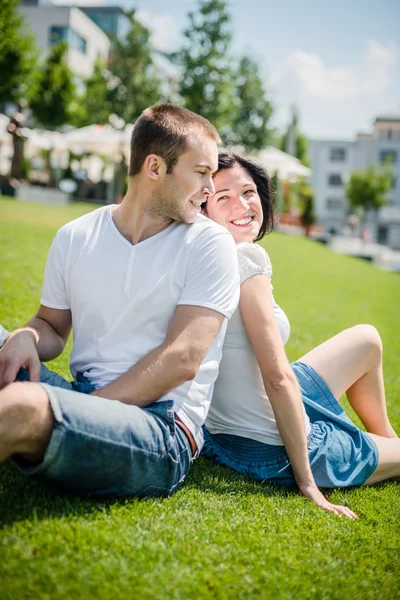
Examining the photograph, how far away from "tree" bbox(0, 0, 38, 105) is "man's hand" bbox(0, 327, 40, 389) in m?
22.3

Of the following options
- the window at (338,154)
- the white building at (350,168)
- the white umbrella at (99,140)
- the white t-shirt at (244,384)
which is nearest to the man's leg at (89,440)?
the white t-shirt at (244,384)

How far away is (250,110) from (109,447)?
1358 inches

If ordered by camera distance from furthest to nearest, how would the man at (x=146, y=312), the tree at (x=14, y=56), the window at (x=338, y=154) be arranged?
1. the window at (x=338, y=154)
2. the tree at (x=14, y=56)
3. the man at (x=146, y=312)

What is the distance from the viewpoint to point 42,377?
8.80ft

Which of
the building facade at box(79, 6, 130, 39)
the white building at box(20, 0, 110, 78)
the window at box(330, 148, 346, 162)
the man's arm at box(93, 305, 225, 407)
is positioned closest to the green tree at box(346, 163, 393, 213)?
the window at box(330, 148, 346, 162)

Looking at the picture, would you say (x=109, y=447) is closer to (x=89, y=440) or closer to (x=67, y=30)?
(x=89, y=440)

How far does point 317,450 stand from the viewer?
311 centimetres

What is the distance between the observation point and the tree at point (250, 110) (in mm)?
34594

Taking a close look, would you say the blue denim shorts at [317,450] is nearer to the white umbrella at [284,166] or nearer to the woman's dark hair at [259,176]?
the woman's dark hair at [259,176]

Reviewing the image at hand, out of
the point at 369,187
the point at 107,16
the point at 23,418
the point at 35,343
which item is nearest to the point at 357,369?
the point at 35,343

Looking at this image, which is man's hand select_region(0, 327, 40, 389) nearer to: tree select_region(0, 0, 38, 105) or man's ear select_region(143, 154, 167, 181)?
man's ear select_region(143, 154, 167, 181)

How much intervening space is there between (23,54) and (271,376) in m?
23.0

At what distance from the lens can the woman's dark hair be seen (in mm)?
3309

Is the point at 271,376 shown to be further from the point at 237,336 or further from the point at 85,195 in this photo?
A: the point at 85,195
